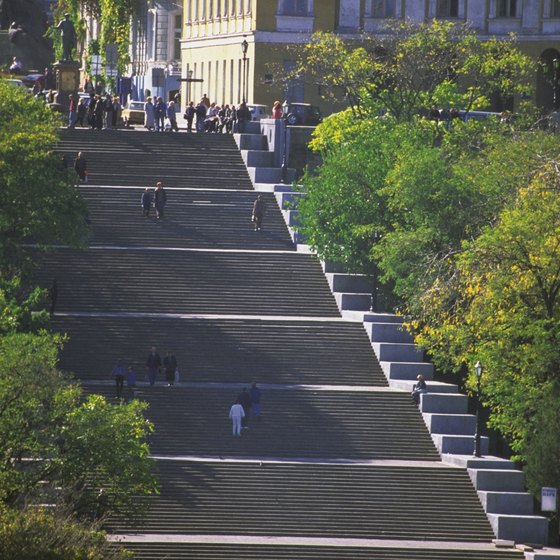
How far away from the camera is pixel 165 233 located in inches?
3268

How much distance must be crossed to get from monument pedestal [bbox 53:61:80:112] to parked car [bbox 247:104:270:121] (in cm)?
680

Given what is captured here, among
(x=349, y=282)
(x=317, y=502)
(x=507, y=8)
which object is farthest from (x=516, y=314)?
(x=507, y=8)

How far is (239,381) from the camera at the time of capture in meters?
71.3

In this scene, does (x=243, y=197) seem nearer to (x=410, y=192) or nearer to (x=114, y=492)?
(x=410, y=192)

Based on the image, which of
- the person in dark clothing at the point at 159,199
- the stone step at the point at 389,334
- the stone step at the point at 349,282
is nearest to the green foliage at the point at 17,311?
the stone step at the point at 389,334

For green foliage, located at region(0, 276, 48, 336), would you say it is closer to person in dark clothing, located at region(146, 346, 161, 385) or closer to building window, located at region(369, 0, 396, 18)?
person in dark clothing, located at region(146, 346, 161, 385)

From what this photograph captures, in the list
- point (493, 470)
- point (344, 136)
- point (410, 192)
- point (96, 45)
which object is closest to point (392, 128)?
point (344, 136)

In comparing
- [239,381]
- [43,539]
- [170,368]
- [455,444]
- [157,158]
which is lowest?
[455,444]

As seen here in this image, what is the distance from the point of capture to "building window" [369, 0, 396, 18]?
10388cm

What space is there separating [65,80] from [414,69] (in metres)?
15.5

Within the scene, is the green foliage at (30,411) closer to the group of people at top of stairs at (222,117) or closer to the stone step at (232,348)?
the stone step at (232,348)

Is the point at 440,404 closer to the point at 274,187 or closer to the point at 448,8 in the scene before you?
the point at 274,187

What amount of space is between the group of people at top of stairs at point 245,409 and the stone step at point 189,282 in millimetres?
8212

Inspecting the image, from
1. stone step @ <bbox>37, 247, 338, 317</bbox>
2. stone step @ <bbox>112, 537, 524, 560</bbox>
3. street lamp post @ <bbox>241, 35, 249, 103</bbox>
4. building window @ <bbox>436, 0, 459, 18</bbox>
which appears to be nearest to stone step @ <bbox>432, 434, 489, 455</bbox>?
stone step @ <bbox>112, 537, 524, 560</bbox>
